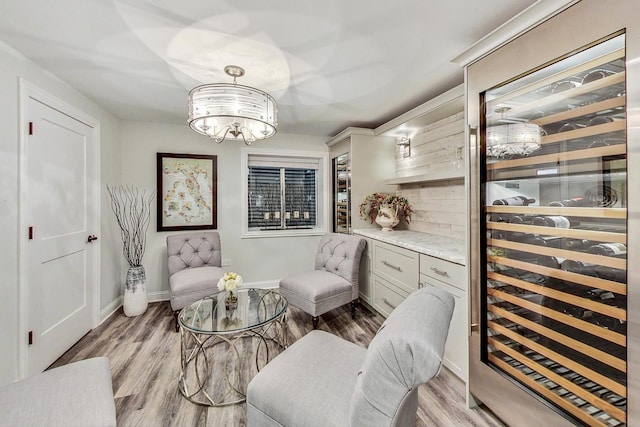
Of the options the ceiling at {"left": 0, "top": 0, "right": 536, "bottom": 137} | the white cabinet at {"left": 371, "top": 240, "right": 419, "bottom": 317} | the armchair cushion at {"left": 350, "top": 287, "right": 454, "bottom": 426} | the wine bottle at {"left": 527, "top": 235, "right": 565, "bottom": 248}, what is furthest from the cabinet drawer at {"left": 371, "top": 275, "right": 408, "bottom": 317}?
the ceiling at {"left": 0, "top": 0, "right": 536, "bottom": 137}

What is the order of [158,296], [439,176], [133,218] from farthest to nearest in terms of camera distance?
[158,296]
[133,218]
[439,176]

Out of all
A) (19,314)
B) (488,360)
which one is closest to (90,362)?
(19,314)

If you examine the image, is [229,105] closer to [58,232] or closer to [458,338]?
[58,232]

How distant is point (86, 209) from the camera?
8.86 ft

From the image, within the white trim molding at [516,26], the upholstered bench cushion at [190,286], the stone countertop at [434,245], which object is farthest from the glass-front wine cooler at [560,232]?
the upholstered bench cushion at [190,286]

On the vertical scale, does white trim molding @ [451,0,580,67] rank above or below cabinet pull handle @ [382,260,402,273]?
above

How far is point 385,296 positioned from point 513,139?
1.92 metres

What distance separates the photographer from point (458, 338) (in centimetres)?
195

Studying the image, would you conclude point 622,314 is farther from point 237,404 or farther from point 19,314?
point 19,314

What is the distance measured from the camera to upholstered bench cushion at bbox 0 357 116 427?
3.41 ft

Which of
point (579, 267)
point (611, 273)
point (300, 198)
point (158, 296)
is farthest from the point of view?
point (300, 198)

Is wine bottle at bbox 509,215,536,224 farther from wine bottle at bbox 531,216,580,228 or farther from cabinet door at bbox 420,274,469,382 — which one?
cabinet door at bbox 420,274,469,382

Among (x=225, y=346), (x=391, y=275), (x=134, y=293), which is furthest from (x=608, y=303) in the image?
(x=134, y=293)

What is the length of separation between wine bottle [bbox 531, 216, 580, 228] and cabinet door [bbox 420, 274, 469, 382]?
0.71 metres
